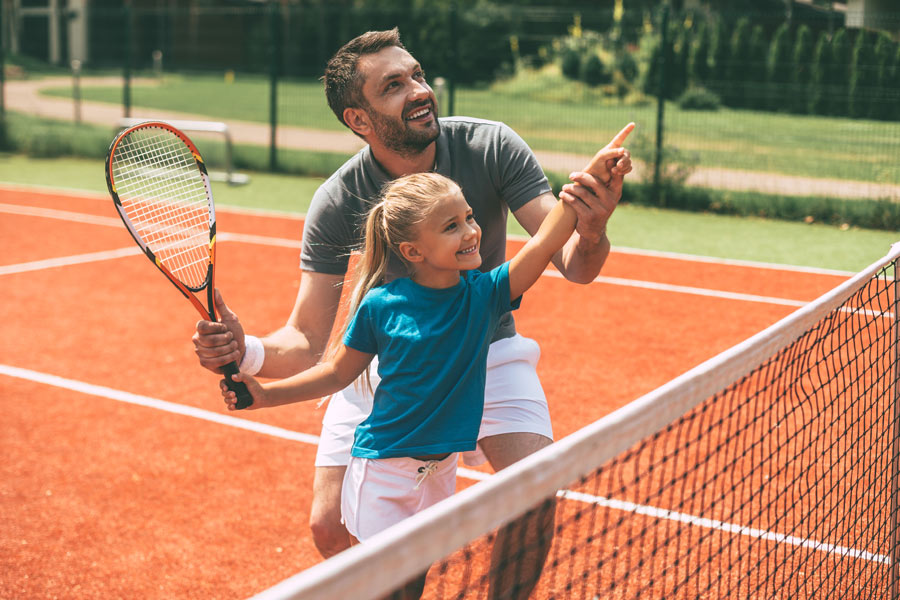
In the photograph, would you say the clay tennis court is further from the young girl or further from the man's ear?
the man's ear

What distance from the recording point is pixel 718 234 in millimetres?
11688

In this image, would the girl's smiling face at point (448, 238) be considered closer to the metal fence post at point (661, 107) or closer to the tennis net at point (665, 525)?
the tennis net at point (665, 525)

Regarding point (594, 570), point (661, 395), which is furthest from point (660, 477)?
point (661, 395)

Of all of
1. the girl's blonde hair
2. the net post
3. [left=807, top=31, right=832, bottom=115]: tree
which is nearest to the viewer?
the girl's blonde hair

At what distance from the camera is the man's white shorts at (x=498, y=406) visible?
3.44m

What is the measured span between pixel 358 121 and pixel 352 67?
0.19m

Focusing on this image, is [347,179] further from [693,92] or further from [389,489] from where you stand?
[693,92]

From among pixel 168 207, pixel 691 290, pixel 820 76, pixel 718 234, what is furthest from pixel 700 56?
pixel 168 207

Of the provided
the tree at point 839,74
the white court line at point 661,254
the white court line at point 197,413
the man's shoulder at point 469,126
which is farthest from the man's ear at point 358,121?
the tree at point 839,74

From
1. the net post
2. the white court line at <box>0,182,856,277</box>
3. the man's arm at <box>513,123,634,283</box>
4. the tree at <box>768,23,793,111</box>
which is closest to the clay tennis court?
the white court line at <box>0,182,856,277</box>

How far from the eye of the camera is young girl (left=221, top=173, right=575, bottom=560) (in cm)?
289

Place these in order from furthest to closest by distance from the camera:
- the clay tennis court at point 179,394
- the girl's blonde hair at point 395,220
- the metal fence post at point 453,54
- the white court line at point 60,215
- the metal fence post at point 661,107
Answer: the metal fence post at point 453,54 → the metal fence post at point 661,107 → the white court line at point 60,215 → the clay tennis court at point 179,394 → the girl's blonde hair at point 395,220

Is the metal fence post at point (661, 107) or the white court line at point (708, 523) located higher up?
the metal fence post at point (661, 107)

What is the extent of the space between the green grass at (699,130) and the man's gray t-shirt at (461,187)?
9.61 meters
